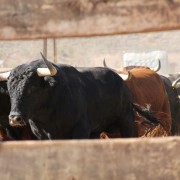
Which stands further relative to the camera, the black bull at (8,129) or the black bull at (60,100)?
the black bull at (8,129)

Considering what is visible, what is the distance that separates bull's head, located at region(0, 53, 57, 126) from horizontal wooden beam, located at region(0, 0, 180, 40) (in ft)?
14.0

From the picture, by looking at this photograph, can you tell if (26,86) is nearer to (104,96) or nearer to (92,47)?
(104,96)

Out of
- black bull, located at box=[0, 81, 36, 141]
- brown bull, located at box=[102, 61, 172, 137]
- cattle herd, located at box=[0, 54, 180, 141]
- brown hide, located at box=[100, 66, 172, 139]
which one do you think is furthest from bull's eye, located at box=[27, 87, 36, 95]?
brown bull, located at box=[102, 61, 172, 137]

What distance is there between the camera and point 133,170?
2074 millimetres

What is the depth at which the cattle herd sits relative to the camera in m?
6.71

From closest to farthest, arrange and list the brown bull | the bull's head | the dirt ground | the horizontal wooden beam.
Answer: the horizontal wooden beam < the bull's head < the brown bull < the dirt ground

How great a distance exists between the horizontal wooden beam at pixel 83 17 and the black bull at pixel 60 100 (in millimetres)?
4154

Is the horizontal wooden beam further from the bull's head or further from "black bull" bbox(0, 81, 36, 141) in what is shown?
"black bull" bbox(0, 81, 36, 141)

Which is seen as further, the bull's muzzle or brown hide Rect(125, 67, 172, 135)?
brown hide Rect(125, 67, 172, 135)

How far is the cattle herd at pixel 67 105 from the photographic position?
22.0 ft

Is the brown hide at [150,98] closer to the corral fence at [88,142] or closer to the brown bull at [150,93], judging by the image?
the brown bull at [150,93]

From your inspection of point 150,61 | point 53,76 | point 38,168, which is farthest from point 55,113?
point 150,61

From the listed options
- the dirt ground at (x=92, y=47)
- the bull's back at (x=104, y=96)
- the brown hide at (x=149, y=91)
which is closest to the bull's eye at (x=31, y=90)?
the bull's back at (x=104, y=96)

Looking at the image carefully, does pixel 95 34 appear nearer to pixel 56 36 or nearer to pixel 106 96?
pixel 56 36
